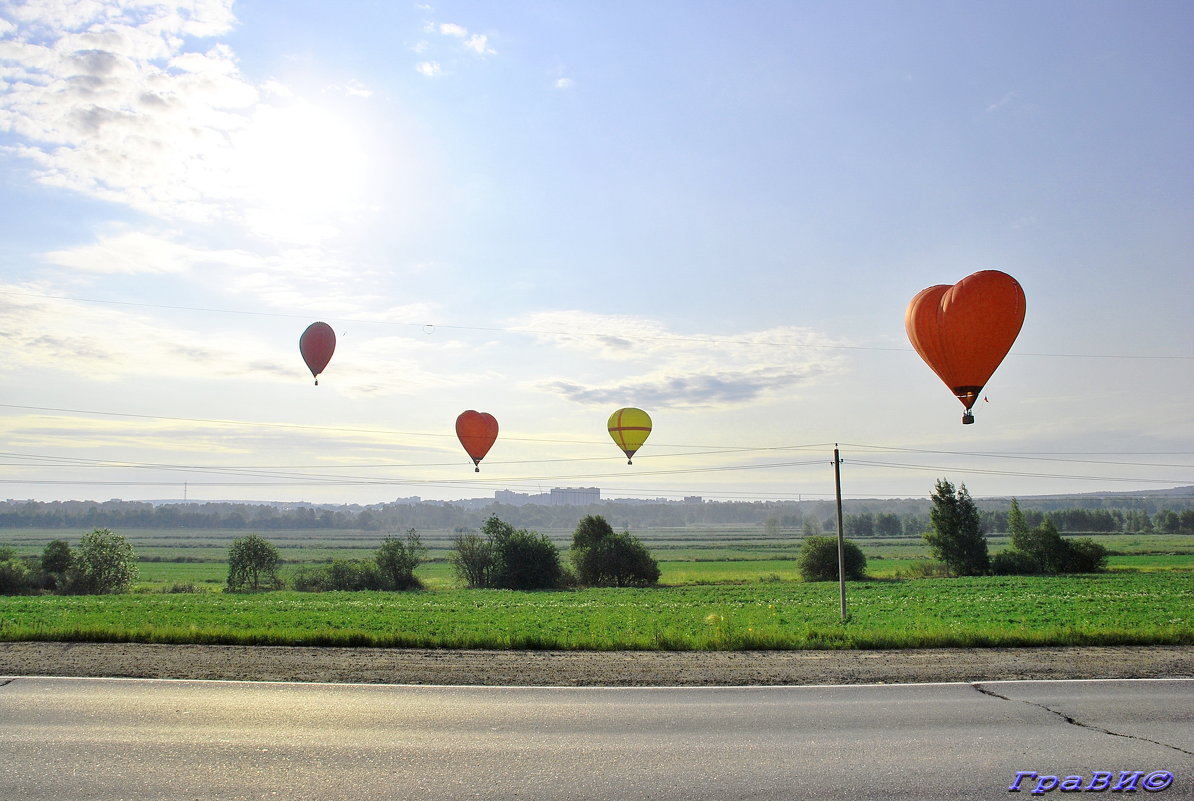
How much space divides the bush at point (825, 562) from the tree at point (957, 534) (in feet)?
23.0

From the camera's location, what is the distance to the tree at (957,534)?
57.9m

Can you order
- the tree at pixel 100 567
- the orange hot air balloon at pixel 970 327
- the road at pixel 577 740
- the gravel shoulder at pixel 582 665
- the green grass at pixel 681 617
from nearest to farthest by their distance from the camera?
1. the road at pixel 577 740
2. the gravel shoulder at pixel 582 665
3. the green grass at pixel 681 617
4. the orange hot air balloon at pixel 970 327
5. the tree at pixel 100 567

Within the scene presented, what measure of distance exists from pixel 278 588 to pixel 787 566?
1943 inches

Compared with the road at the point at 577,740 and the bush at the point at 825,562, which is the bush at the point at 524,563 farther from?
the road at the point at 577,740

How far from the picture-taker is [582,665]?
39.4 ft

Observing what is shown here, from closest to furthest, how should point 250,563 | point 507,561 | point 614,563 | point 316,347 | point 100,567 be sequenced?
1. point 316,347
2. point 100,567
3. point 250,563
4. point 507,561
5. point 614,563

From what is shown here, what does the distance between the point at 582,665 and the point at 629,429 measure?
19433 millimetres

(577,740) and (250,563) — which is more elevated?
(577,740)

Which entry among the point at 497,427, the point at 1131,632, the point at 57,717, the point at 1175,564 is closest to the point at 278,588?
the point at 497,427

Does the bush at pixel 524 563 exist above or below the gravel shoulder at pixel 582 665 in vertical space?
below

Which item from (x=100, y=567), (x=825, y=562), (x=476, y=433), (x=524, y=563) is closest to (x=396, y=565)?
(x=524, y=563)

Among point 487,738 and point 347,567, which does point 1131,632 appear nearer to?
point 487,738

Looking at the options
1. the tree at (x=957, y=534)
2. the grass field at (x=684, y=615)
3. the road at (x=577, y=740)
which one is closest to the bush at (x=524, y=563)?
the grass field at (x=684, y=615)

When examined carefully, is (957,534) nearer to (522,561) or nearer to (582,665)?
(522,561)
